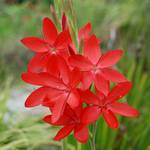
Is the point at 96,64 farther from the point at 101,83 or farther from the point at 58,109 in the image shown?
the point at 58,109

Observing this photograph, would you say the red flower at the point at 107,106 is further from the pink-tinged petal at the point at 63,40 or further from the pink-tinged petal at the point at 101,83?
the pink-tinged petal at the point at 63,40

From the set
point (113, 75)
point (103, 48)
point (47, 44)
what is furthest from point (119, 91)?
point (103, 48)

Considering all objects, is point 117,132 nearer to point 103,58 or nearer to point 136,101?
point 136,101

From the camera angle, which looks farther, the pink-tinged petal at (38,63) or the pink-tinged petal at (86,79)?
the pink-tinged petal at (38,63)

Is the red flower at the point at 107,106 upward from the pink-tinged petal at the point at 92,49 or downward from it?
downward

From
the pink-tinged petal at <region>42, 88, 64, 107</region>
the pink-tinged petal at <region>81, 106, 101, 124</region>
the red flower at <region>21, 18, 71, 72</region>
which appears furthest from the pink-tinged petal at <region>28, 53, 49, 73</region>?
the pink-tinged petal at <region>81, 106, 101, 124</region>

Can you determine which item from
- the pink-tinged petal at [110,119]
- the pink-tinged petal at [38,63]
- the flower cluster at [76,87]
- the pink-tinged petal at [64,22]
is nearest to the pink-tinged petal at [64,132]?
the flower cluster at [76,87]

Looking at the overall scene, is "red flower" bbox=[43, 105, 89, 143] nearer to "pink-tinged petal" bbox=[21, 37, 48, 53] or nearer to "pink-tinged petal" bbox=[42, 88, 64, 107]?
"pink-tinged petal" bbox=[42, 88, 64, 107]
